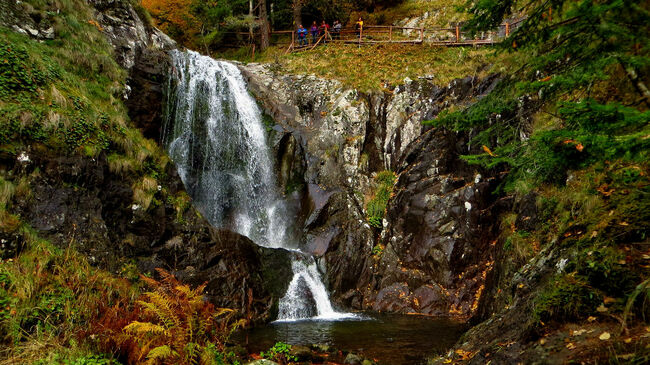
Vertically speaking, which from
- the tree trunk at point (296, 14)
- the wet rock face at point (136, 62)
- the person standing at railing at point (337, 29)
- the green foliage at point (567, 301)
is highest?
the tree trunk at point (296, 14)

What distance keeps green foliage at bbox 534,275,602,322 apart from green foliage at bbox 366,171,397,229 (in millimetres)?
9927

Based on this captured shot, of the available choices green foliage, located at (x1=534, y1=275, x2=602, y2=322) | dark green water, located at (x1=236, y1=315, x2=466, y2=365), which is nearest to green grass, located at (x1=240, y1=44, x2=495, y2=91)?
dark green water, located at (x1=236, y1=315, x2=466, y2=365)

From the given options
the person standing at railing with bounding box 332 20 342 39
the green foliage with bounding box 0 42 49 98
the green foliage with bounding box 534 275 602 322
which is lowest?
the green foliage with bounding box 534 275 602 322

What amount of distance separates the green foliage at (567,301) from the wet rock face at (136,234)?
154 inches

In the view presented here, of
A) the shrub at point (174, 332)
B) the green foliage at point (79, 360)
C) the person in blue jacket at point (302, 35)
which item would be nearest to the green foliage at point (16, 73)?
the shrub at point (174, 332)

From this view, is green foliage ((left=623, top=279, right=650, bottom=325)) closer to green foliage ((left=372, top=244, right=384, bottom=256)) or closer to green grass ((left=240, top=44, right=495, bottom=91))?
green foliage ((left=372, top=244, right=384, bottom=256))

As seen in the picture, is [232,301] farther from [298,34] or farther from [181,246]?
[298,34]

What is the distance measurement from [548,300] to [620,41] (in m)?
2.48

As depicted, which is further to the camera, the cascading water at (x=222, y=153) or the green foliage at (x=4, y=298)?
the cascading water at (x=222, y=153)

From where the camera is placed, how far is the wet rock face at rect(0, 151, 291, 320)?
6969 mm

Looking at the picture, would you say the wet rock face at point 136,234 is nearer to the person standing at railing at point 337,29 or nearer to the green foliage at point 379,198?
the green foliage at point 379,198

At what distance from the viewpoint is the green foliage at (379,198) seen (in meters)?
13.7

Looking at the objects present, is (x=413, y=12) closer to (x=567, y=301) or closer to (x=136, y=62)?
(x=136, y=62)

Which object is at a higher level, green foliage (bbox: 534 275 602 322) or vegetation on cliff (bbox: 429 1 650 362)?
vegetation on cliff (bbox: 429 1 650 362)
